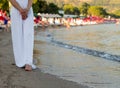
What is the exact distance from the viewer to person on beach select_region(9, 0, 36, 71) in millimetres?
6348

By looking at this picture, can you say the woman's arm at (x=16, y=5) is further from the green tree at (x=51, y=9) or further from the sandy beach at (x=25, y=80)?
the green tree at (x=51, y=9)

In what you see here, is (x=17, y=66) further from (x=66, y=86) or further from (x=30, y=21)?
(x=66, y=86)

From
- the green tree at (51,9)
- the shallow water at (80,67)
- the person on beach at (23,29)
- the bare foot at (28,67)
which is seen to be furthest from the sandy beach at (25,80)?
the green tree at (51,9)

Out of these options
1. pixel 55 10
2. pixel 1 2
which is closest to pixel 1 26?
pixel 1 2

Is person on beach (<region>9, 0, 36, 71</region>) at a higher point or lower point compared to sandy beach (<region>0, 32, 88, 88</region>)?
higher

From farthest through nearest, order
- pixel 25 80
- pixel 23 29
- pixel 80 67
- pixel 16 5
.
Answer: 1. pixel 80 67
2. pixel 23 29
3. pixel 16 5
4. pixel 25 80

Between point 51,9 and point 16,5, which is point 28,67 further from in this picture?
point 51,9

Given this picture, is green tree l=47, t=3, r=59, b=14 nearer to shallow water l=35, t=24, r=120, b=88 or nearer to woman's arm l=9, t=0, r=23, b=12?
shallow water l=35, t=24, r=120, b=88

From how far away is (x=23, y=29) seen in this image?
6422 mm

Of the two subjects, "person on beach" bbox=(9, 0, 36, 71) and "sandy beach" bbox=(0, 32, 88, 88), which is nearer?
"sandy beach" bbox=(0, 32, 88, 88)

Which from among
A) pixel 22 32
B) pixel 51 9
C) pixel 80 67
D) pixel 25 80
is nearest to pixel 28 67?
pixel 22 32

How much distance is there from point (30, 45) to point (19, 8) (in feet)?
2.00

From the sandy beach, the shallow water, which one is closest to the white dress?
the sandy beach

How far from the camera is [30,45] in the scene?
6469 mm
